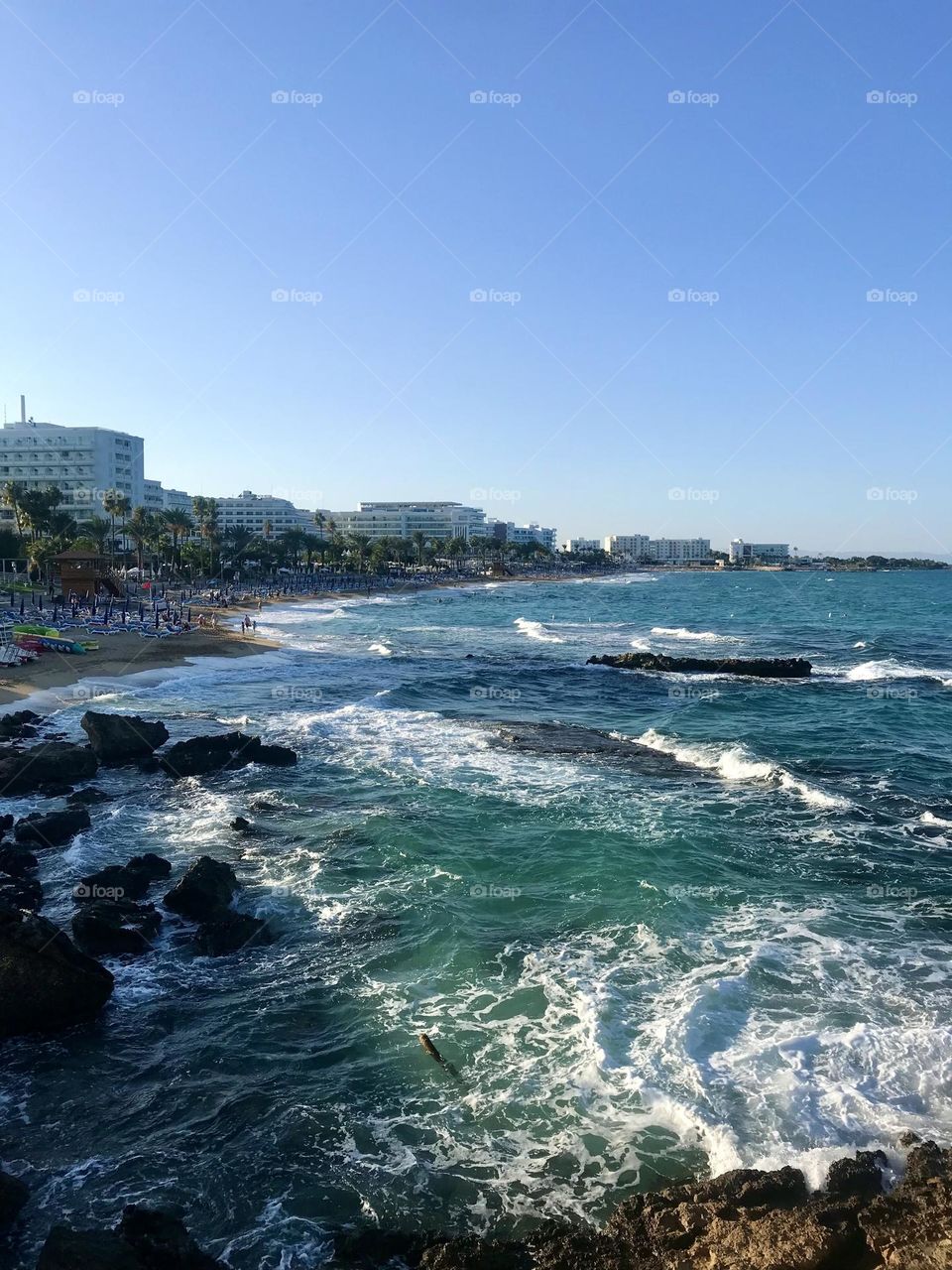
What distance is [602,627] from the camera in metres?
86.0

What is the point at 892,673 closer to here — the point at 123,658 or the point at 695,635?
the point at 695,635

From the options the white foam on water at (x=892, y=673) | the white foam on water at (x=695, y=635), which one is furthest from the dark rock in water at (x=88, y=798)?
the white foam on water at (x=695, y=635)

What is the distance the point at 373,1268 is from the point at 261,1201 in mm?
1723

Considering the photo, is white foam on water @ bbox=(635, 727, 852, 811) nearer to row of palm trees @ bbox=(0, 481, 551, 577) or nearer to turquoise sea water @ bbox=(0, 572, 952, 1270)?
turquoise sea water @ bbox=(0, 572, 952, 1270)

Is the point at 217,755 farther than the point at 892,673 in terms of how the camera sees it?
No

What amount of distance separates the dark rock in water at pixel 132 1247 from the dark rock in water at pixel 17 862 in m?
11.4

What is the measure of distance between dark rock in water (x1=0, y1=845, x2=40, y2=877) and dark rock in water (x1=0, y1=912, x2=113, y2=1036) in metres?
6.05

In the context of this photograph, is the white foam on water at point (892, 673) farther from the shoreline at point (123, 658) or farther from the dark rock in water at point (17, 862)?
the dark rock in water at point (17, 862)

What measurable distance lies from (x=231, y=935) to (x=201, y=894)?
1.53 metres

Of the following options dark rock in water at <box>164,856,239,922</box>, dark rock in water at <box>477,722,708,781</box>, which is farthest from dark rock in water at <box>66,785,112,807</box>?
dark rock in water at <box>477,722,708,781</box>

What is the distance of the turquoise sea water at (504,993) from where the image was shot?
10.2m

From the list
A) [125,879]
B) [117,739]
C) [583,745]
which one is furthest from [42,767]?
[583,745]

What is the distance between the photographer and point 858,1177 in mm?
9570

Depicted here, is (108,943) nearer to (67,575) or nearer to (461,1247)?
(461,1247)
